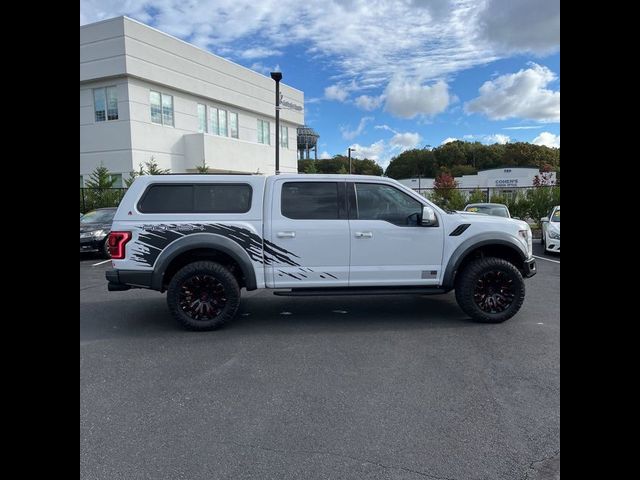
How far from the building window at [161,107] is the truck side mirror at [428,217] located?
20.3 meters

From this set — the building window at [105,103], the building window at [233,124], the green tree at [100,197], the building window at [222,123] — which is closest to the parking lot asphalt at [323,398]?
the green tree at [100,197]

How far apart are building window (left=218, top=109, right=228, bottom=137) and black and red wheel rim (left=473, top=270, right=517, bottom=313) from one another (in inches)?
941

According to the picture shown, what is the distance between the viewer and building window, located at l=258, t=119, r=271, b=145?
97.3ft

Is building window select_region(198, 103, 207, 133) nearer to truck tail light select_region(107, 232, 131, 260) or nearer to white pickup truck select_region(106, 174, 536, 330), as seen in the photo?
Result: white pickup truck select_region(106, 174, 536, 330)

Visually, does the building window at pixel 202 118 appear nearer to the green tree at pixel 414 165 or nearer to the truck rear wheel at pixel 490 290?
the truck rear wheel at pixel 490 290

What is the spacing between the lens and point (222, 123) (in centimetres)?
2661

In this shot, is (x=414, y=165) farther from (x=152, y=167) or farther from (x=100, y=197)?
(x=100, y=197)

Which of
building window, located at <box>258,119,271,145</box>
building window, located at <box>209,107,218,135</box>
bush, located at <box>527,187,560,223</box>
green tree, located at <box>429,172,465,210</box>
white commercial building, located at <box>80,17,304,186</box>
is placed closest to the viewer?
bush, located at <box>527,187,560,223</box>

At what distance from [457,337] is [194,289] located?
10.9ft

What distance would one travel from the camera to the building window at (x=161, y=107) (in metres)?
21.8

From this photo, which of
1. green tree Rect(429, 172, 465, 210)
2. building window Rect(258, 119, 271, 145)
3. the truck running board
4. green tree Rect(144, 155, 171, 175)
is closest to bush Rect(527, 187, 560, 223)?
green tree Rect(429, 172, 465, 210)
